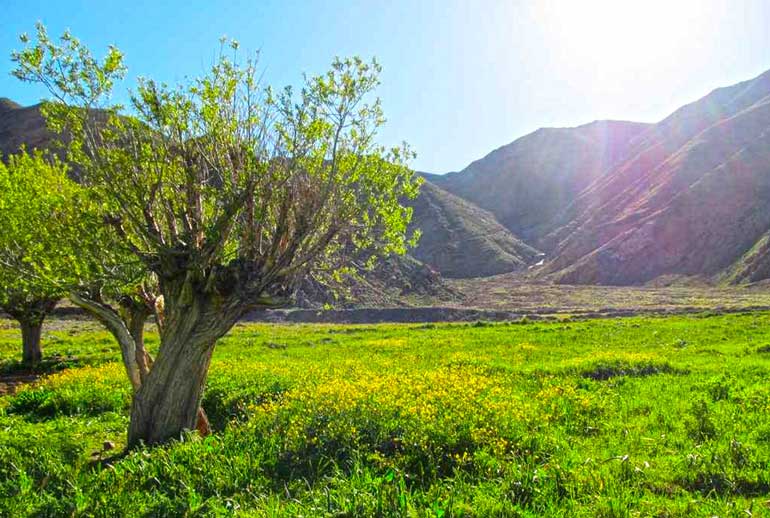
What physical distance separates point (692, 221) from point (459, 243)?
220ft

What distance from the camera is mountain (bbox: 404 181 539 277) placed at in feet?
543

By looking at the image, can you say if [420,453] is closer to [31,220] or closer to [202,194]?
[202,194]

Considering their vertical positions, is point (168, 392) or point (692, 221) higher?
point (692, 221)

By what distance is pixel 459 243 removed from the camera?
173 m

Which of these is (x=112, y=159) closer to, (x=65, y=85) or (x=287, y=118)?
(x=65, y=85)

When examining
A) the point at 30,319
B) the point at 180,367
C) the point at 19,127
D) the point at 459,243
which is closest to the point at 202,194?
the point at 180,367

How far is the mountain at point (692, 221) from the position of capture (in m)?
126

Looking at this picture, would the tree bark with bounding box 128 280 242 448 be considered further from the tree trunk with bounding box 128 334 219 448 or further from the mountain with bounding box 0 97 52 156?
the mountain with bounding box 0 97 52 156

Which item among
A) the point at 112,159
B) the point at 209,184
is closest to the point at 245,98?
the point at 209,184

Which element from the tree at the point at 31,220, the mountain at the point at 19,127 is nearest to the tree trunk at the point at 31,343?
the tree at the point at 31,220

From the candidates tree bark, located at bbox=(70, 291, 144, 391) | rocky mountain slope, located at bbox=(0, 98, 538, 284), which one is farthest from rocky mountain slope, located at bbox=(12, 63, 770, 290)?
tree bark, located at bbox=(70, 291, 144, 391)

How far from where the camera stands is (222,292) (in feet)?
36.0

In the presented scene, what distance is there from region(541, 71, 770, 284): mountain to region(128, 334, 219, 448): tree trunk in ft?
412

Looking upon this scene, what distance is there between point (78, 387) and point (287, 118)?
12.1 meters
